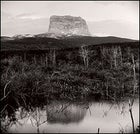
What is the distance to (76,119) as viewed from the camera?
28.0 m

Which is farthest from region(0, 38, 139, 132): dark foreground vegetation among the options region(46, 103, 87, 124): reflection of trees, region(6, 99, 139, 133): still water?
region(46, 103, 87, 124): reflection of trees

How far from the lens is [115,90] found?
151ft

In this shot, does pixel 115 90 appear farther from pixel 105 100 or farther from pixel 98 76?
pixel 98 76

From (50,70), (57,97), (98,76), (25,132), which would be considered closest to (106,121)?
(25,132)

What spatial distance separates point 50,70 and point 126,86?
17179 millimetres

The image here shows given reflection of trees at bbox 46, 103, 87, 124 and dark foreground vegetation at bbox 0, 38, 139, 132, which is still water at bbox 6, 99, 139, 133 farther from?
dark foreground vegetation at bbox 0, 38, 139, 132

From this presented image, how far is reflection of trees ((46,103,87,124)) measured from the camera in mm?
27630

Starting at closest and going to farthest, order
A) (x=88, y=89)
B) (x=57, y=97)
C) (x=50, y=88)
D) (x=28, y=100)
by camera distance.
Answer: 1. (x=28, y=100)
2. (x=57, y=97)
3. (x=50, y=88)
4. (x=88, y=89)

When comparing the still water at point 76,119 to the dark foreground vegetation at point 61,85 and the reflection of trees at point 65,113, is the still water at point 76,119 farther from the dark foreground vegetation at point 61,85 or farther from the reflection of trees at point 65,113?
the dark foreground vegetation at point 61,85

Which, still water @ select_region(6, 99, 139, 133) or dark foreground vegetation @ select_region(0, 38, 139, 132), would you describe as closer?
still water @ select_region(6, 99, 139, 133)

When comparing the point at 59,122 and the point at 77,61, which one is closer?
the point at 59,122

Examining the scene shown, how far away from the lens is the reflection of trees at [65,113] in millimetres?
27630

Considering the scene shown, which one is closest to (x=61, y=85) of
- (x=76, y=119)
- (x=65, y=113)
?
(x=65, y=113)

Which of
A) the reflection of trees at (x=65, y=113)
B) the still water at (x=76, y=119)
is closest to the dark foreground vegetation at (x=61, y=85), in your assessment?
the still water at (x=76, y=119)
